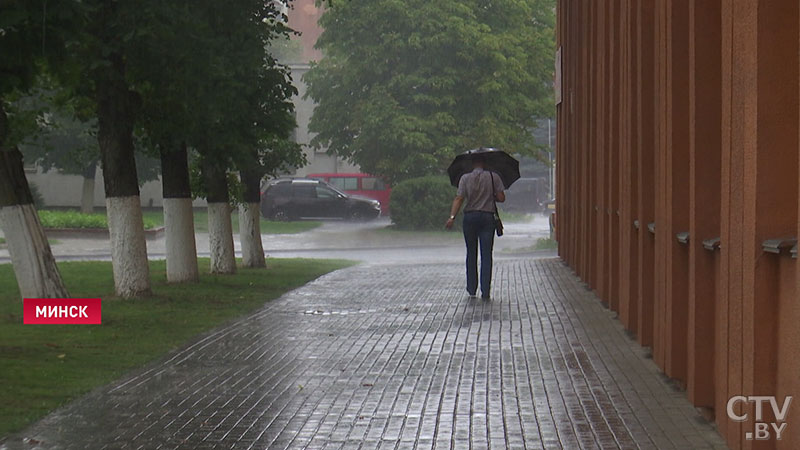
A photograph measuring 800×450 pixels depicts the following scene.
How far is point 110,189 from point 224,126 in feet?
10.1

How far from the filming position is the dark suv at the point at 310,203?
173 feet

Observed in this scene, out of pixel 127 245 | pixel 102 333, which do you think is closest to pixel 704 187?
pixel 102 333

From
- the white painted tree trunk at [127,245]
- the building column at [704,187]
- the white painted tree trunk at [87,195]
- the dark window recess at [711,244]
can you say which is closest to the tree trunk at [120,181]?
the white painted tree trunk at [127,245]

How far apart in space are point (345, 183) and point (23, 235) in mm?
45377

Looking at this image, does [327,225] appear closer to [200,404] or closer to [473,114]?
[473,114]

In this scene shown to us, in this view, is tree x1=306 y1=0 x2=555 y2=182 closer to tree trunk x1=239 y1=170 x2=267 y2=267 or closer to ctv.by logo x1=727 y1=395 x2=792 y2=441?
tree trunk x1=239 y1=170 x2=267 y2=267

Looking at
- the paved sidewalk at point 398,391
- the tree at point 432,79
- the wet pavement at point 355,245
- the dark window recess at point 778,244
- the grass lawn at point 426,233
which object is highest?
the tree at point 432,79

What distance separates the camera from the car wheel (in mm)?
52844

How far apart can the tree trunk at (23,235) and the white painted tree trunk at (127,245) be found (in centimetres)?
154

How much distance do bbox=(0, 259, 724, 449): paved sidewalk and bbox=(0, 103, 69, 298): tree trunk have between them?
2.34 m

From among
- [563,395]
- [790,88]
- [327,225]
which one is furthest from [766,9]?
[327,225]

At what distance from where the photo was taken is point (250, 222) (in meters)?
25.1

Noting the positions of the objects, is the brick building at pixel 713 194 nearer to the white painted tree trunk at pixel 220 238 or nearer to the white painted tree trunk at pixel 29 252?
the white painted tree trunk at pixel 29 252

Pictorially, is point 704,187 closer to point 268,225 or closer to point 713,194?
point 713,194
